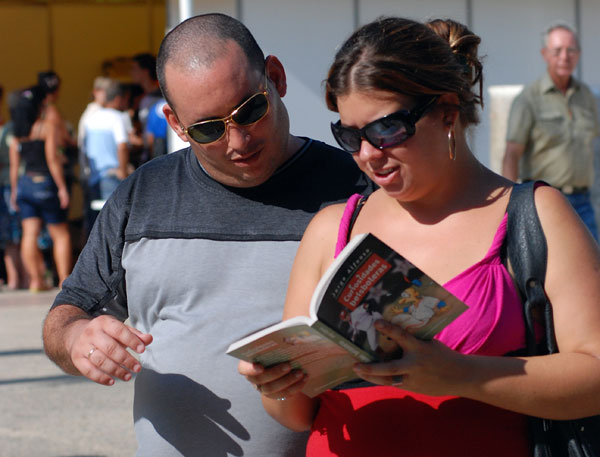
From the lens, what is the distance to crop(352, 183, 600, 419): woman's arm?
1763 millimetres

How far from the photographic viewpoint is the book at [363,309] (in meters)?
1.65

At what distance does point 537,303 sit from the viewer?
183 centimetres

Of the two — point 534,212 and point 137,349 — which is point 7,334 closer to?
point 137,349

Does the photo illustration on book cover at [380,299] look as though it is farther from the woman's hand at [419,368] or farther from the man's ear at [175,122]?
the man's ear at [175,122]

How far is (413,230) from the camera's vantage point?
2.03m

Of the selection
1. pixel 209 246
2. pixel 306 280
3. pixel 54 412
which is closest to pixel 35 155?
pixel 54 412

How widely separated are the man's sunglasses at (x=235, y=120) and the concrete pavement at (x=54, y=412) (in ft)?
10.1

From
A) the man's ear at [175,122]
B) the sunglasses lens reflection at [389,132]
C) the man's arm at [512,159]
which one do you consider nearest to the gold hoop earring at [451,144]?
the sunglasses lens reflection at [389,132]

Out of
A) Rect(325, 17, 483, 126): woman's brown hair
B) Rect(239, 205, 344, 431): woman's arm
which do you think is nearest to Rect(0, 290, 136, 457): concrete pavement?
Rect(239, 205, 344, 431): woman's arm

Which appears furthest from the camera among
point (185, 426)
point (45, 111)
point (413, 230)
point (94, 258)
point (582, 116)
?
point (45, 111)

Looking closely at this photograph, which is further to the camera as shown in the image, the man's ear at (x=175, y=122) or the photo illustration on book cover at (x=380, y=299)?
the man's ear at (x=175, y=122)

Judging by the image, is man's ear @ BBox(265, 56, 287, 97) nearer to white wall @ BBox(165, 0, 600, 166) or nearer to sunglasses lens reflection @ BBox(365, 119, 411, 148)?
sunglasses lens reflection @ BBox(365, 119, 411, 148)

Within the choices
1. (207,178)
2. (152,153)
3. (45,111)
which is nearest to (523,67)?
(152,153)

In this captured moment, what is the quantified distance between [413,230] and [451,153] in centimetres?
17
